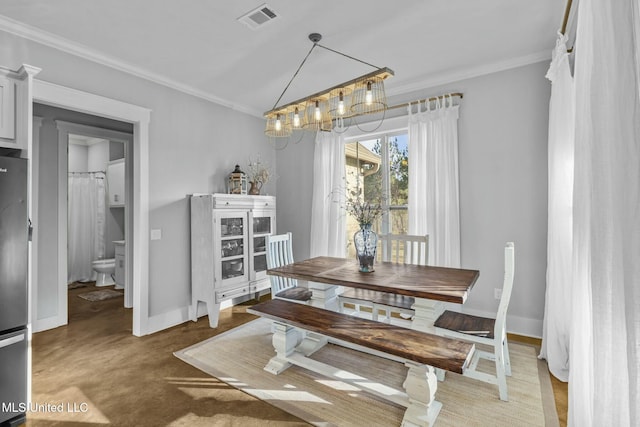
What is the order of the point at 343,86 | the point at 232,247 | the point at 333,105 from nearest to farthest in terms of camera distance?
the point at 343,86 → the point at 333,105 → the point at 232,247

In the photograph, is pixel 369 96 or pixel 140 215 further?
pixel 140 215

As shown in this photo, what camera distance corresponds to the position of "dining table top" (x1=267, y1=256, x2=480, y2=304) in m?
2.05

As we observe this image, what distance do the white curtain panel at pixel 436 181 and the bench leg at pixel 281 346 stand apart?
6.09ft

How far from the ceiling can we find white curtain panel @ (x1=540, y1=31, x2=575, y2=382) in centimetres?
54

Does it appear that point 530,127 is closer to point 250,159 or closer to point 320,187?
point 320,187

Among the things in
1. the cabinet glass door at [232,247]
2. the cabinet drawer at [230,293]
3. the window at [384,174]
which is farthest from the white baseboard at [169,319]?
the window at [384,174]

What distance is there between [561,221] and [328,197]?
262 cm

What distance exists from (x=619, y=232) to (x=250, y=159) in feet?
13.9

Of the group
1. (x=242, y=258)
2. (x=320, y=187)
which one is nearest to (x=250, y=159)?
(x=320, y=187)

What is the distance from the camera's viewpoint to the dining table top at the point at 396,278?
6.72 feet

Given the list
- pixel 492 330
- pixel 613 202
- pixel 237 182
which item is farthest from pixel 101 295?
pixel 613 202

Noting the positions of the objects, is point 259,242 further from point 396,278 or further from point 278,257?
point 396,278

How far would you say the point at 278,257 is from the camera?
3363 mm

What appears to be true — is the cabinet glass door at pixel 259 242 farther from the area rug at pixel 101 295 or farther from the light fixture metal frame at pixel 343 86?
the area rug at pixel 101 295
